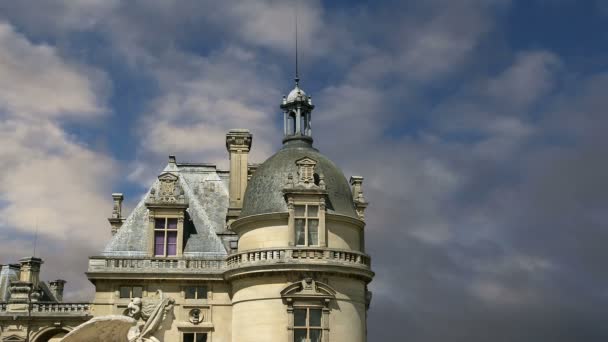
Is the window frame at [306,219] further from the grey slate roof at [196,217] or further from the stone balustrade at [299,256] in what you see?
the grey slate roof at [196,217]

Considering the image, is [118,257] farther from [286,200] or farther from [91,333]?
[91,333]

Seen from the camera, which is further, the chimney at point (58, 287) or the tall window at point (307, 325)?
the chimney at point (58, 287)

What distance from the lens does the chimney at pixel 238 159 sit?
3931 cm

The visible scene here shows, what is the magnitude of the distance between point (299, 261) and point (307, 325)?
2.74m

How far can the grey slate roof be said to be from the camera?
120 feet

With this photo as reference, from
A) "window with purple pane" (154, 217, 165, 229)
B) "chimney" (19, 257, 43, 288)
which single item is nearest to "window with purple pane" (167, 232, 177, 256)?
"window with purple pane" (154, 217, 165, 229)

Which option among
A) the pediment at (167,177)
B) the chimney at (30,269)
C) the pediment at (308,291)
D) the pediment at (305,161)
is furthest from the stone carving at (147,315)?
the chimney at (30,269)

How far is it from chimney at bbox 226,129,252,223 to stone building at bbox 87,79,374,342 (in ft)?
2.11

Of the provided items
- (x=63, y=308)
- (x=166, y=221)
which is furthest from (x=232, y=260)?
(x=63, y=308)

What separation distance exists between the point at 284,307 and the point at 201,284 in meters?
4.67

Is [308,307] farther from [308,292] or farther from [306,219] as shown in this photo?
[306,219]

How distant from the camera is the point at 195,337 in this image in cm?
3481

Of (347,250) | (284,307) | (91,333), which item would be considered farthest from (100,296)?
(91,333)

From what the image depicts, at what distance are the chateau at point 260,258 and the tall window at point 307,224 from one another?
4cm
